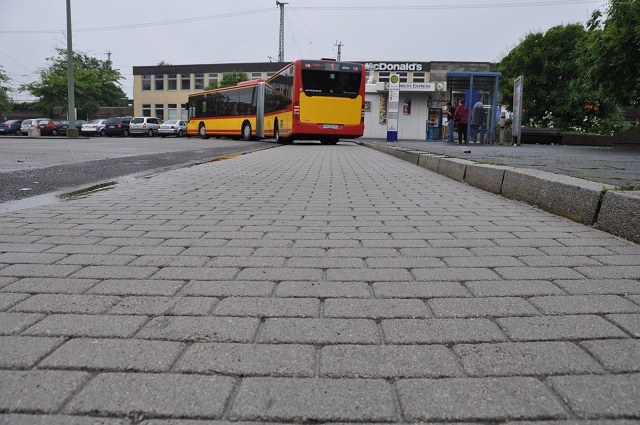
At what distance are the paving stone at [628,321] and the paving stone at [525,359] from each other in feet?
1.16

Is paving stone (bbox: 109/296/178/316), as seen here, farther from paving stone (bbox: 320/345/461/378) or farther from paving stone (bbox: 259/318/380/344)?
paving stone (bbox: 320/345/461/378)

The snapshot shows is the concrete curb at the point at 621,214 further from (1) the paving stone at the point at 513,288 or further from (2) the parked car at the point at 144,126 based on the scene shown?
(2) the parked car at the point at 144,126

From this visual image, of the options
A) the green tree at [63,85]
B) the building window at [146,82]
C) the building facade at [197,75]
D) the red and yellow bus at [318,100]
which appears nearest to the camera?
the red and yellow bus at [318,100]

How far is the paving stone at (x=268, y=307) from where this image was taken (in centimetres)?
246

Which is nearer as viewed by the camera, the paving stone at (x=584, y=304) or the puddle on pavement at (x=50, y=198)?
the paving stone at (x=584, y=304)

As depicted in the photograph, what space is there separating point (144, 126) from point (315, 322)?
45746mm

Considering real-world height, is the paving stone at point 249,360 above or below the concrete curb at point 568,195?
below

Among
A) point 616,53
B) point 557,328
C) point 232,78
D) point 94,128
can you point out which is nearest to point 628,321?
point 557,328

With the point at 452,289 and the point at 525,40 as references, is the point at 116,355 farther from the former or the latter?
the point at 525,40

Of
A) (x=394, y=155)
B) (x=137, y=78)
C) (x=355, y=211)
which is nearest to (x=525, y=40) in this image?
(x=394, y=155)

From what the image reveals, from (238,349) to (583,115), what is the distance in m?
34.7

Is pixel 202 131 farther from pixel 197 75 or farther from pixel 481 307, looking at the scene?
pixel 197 75

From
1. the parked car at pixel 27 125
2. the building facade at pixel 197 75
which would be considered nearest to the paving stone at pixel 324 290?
the building facade at pixel 197 75

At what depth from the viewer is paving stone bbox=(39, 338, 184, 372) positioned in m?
1.90
